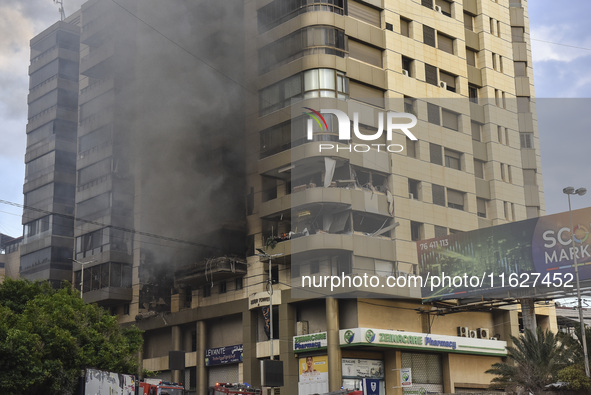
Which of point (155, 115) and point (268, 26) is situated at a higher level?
point (268, 26)

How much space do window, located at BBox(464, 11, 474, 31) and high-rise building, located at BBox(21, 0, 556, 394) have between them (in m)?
0.14

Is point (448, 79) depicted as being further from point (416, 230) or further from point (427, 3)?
point (416, 230)

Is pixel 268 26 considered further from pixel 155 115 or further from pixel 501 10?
pixel 501 10

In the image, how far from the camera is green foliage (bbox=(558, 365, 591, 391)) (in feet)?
117

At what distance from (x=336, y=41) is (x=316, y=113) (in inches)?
218

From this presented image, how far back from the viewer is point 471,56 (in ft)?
204

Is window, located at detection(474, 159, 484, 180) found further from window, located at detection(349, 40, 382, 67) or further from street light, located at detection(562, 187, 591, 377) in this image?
street light, located at detection(562, 187, 591, 377)

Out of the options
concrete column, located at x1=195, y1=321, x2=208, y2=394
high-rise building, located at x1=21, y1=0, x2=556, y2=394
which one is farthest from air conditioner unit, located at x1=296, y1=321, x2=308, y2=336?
concrete column, located at x1=195, y1=321, x2=208, y2=394

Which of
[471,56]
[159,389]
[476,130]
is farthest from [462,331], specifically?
[159,389]

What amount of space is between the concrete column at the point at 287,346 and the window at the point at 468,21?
27506 mm

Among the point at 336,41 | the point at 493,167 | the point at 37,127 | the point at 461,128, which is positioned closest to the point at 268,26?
the point at 336,41

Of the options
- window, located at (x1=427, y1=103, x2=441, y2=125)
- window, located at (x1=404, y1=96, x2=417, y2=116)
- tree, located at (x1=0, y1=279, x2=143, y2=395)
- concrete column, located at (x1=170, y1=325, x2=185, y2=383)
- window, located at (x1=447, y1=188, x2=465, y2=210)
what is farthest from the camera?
concrete column, located at (x1=170, y1=325, x2=185, y2=383)

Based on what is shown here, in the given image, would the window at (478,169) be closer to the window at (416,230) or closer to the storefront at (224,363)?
the window at (416,230)

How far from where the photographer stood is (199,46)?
5819cm
